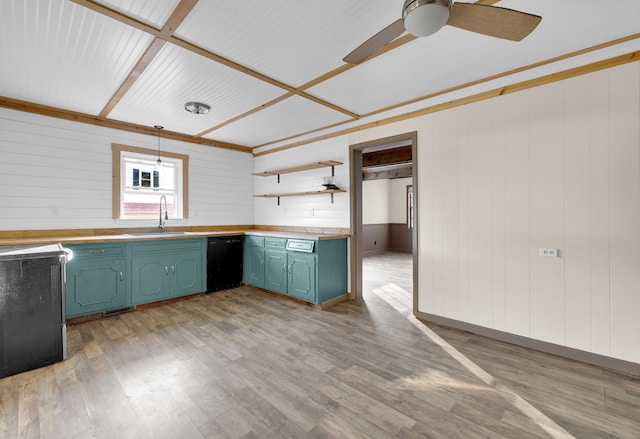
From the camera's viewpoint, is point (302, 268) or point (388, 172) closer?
point (302, 268)

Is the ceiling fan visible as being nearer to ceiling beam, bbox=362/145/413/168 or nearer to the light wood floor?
the light wood floor

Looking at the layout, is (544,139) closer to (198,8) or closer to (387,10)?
(387,10)

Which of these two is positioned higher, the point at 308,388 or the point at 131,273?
the point at 131,273

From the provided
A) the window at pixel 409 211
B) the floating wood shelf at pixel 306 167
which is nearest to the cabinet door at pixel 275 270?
the floating wood shelf at pixel 306 167

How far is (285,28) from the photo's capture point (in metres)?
2.03

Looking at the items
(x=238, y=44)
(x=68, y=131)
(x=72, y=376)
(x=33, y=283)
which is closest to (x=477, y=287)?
(x=238, y=44)

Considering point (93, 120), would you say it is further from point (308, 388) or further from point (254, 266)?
point (308, 388)

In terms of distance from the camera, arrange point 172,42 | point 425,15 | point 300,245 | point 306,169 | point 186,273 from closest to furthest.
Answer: point 425,15
point 172,42
point 300,245
point 186,273
point 306,169

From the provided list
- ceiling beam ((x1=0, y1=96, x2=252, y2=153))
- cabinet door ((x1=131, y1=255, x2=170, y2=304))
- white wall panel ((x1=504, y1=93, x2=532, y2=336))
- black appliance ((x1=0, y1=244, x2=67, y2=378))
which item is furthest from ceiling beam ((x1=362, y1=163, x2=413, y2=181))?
black appliance ((x1=0, y1=244, x2=67, y2=378))

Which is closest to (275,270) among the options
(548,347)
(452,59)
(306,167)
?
(306,167)

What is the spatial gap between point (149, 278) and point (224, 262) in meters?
1.09

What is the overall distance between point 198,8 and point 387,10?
1.21m

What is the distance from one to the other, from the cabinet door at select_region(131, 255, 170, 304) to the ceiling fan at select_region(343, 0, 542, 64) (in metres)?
3.78

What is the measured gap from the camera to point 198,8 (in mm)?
1833
